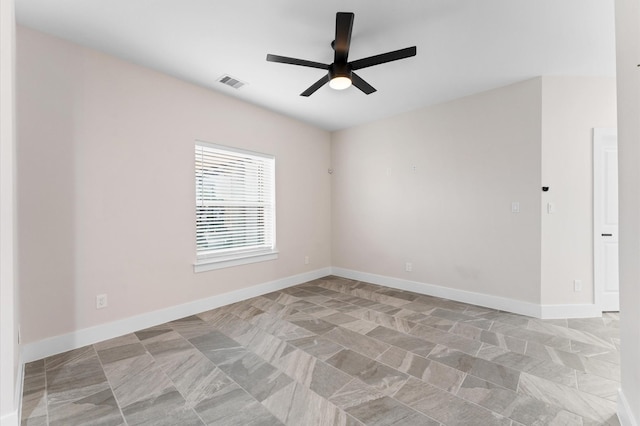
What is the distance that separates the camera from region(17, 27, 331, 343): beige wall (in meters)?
2.35

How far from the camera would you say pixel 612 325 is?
2947 millimetres

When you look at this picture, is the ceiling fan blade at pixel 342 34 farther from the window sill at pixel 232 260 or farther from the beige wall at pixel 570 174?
the window sill at pixel 232 260

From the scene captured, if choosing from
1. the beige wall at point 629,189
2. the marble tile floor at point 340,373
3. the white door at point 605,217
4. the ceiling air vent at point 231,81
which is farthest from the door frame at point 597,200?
the ceiling air vent at point 231,81

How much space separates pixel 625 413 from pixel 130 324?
3885 millimetres

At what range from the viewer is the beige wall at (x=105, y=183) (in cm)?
235

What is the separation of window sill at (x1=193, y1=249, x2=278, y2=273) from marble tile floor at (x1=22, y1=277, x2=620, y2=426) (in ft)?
1.95

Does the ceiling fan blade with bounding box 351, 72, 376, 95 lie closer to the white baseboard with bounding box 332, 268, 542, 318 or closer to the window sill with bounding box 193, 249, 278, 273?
the window sill with bounding box 193, 249, 278, 273

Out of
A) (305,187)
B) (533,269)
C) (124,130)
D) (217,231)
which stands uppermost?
(124,130)

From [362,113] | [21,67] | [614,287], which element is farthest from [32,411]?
[614,287]

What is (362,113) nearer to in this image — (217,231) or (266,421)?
(217,231)

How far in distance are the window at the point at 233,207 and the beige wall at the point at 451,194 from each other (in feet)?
5.12

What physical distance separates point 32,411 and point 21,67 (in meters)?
2.61

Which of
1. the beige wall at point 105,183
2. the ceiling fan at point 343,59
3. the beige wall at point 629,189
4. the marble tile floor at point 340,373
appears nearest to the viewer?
the beige wall at point 629,189

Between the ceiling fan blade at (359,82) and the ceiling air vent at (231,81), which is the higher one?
the ceiling air vent at (231,81)
